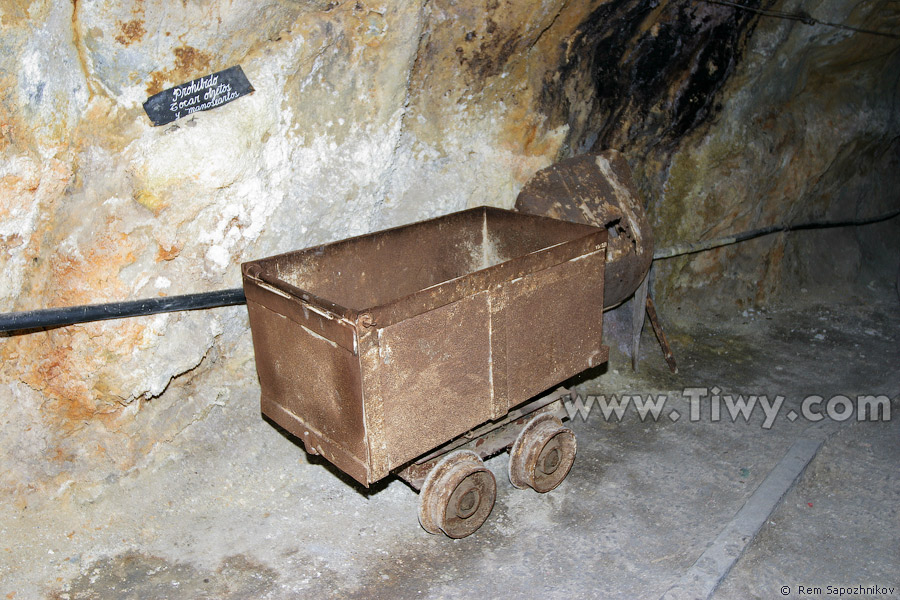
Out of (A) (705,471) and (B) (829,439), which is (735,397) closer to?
(B) (829,439)

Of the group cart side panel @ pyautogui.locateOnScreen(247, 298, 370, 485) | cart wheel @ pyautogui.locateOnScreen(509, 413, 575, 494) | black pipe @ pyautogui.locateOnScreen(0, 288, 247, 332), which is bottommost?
cart wheel @ pyautogui.locateOnScreen(509, 413, 575, 494)

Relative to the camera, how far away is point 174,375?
3875mm

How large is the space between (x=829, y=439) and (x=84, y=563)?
416 centimetres

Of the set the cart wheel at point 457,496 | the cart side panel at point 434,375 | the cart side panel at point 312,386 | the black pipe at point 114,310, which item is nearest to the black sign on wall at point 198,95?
the black pipe at point 114,310

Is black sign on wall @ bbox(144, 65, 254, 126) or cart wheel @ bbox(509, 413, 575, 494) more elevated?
black sign on wall @ bbox(144, 65, 254, 126)

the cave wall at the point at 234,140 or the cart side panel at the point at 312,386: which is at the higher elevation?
the cave wall at the point at 234,140

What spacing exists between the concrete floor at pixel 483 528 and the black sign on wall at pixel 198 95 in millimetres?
1554

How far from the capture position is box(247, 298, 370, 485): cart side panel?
2.83 meters

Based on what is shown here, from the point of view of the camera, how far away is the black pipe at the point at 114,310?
3.10m

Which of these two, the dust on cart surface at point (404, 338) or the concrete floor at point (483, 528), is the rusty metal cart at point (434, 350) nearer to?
the dust on cart surface at point (404, 338)

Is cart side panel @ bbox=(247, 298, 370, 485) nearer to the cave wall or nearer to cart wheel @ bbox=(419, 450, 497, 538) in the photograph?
cart wheel @ bbox=(419, 450, 497, 538)

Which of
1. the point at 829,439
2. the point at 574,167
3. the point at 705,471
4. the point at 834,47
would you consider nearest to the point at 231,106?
the point at 574,167

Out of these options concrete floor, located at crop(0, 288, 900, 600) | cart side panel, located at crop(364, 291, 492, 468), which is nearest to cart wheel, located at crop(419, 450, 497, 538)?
concrete floor, located at crop(0, 288, 900, 600)
